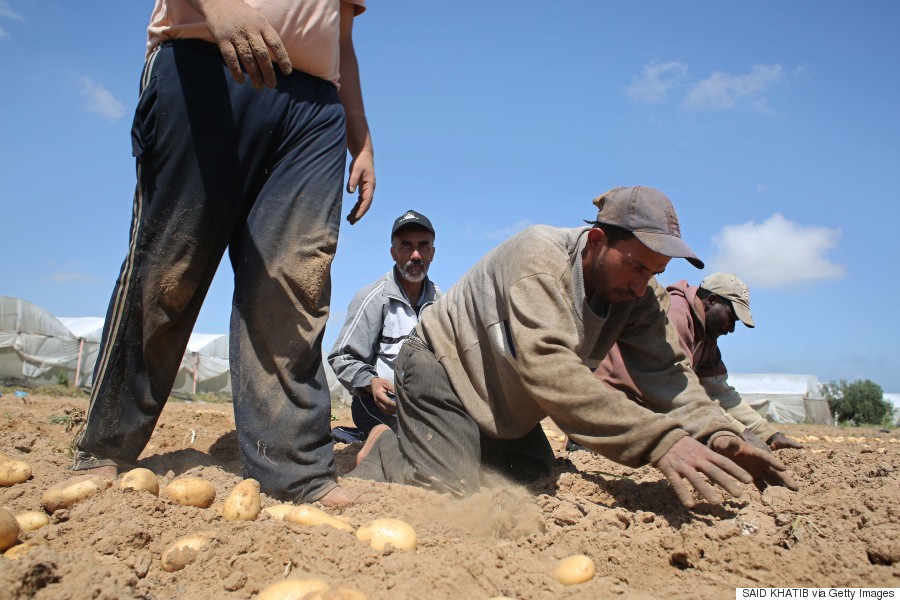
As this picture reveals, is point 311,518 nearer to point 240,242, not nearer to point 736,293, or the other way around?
point 240,242

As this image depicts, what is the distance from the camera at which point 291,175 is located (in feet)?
8.14

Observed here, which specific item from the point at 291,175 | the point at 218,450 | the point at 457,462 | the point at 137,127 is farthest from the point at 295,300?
the point at 218,450

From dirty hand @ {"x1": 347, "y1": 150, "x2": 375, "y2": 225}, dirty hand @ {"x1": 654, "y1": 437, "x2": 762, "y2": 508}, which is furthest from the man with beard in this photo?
dirty hand @ {"x1": 654, "y1": 437, "x2": 762, "y2": 508}

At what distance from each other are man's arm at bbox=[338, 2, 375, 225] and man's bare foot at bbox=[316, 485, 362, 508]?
3.80ft

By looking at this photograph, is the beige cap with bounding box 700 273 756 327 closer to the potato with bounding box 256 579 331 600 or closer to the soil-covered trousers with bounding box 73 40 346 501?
the soil-covered trousers with bounding box 73 40 346 501

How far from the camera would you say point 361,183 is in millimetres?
2930

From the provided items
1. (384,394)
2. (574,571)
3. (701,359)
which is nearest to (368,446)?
(384,394)

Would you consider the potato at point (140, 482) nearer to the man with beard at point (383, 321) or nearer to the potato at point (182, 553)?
the potato at point (182, 553)

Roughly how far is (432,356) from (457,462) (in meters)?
0.57

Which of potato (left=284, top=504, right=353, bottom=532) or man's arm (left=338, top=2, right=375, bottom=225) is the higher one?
man's arm (left=338, top=2, right=375, bottom=225)

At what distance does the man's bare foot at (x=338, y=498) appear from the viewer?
2406mm

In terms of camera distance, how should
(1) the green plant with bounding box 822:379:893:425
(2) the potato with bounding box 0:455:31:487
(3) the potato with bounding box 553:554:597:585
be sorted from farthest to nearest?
(1) the green plant with bounding box 822:379:893:425
(2) the potato with bounding box 0:455:31:487
(3) the potato with bounding box 553:554:597:585

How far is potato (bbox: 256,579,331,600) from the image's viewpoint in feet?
4.81

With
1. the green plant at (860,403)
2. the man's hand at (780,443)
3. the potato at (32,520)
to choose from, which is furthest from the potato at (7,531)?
the green plant at (860,403)
